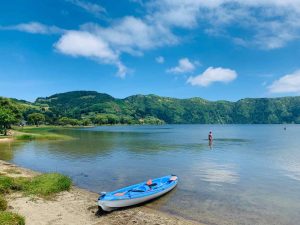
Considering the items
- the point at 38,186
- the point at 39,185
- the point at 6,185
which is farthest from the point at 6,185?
the point at 39,185

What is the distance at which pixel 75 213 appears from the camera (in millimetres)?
24000

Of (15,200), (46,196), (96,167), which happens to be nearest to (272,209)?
(46,196)

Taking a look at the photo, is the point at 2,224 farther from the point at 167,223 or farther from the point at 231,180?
the point at 231,180

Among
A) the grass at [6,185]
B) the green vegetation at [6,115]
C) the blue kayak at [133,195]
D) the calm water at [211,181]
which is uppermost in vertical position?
the green vegetation at [6,115]

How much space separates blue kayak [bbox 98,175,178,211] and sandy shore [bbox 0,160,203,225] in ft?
2.22

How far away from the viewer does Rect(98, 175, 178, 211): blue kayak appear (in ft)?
80.0

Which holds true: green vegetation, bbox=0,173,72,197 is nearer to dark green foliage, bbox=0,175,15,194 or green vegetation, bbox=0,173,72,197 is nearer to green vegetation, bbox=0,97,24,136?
dark green foliage, bbox=0,175,15,194

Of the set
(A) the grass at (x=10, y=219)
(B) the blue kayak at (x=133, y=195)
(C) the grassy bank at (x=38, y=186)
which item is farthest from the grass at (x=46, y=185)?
(A) the grass at (x=10, y=219)

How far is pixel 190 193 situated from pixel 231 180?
1003 centimetres

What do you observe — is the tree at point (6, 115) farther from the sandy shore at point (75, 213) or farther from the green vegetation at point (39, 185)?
the sandy shore at point (75, 213)

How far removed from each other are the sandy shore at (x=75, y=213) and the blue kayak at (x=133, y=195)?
2.22ft

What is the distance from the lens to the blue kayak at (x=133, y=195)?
24375 millimetres

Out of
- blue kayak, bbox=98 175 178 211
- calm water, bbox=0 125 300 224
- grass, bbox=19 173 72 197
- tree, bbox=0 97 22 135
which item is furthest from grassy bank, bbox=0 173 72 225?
tree, bbox=0 97 22 135

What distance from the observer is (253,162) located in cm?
5662
